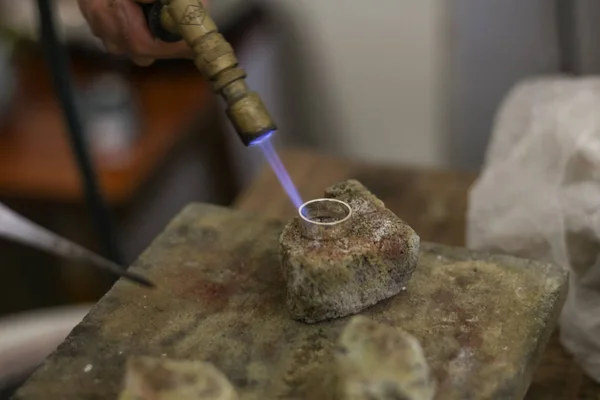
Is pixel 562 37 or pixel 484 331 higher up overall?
pixel 484 331

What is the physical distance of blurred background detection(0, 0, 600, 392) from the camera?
1.28 meters

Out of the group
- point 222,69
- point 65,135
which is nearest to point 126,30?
point 222,69

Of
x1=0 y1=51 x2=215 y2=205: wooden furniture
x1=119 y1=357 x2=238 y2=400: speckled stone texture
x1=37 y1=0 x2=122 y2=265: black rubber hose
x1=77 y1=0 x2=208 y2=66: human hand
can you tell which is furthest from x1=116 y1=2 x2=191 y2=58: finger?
x1=0 y1=51 x2=215 y2=205: wooden furniture

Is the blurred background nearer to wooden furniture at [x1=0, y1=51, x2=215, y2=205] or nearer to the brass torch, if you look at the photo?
wooden furniture at [x1=0, y1=51, x2=215, y2=205]

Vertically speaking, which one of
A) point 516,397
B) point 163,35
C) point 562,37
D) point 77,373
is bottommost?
point 562,37

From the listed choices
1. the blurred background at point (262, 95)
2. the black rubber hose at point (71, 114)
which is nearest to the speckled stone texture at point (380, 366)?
the black rubber hose at point (71, 114)

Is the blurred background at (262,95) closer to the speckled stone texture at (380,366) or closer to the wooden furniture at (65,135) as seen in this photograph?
the wooden furniture at (65,135)

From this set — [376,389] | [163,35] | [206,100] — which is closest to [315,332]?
[376,389]

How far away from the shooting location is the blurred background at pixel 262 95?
50.5 inches

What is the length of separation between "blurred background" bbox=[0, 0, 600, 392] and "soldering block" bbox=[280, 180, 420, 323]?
0.72 metres

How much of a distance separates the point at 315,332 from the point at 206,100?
954mm

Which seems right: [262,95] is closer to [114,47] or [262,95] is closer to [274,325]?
[114,47]

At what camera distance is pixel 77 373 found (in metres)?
0.52

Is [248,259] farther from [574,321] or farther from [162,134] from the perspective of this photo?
[162,134]
